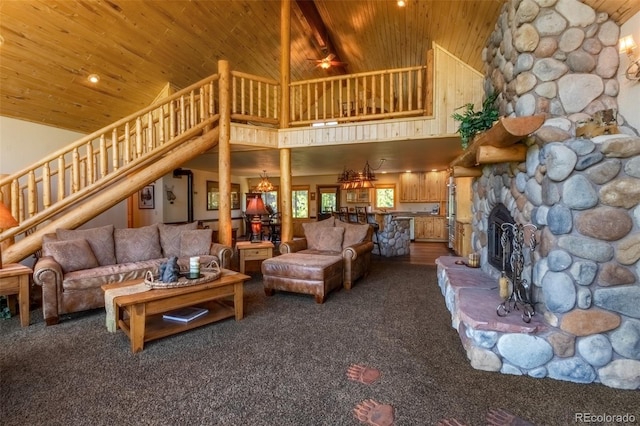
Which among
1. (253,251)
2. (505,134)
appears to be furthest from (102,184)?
(505,134)

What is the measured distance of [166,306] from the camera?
275 centimetres

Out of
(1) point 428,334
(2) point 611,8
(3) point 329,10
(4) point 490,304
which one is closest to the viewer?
(2) point 611,8

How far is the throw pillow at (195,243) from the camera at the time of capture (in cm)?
452

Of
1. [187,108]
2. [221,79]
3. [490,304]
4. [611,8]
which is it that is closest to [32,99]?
[187,108]

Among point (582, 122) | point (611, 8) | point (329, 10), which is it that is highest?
point (329, 10)

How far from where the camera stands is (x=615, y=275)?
2.12m

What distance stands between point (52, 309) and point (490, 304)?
4.24m

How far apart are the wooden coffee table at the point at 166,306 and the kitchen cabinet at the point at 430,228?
7.47 meters

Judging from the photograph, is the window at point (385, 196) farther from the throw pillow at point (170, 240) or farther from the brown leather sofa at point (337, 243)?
the throw pillow at point (170, 240)

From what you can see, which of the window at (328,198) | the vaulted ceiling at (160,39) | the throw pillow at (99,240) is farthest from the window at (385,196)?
the throw pillow at (99,240)

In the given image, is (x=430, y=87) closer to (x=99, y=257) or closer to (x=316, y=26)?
(x=316, y=26)

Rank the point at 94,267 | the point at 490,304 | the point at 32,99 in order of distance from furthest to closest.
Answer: the point at 32,99, the point at 94,267, the point at 490,304

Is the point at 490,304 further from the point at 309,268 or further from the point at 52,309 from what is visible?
the point at 52,309

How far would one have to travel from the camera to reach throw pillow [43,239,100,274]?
138 inches
